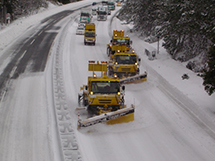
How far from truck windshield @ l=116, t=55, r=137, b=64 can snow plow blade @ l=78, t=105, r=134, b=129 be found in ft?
28.8

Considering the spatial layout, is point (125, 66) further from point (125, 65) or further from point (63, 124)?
point (63, 124)

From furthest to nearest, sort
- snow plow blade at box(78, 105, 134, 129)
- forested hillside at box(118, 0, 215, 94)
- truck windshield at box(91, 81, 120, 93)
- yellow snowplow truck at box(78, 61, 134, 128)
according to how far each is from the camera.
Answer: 1. forested hillside at box(118, 0, 215, 94)
2. truck windshield at box(91, 81, 120, 93)
3. yellow snowplow truck at box(78, 61, 134, 128)
4. snow plow blade at box(78, 105, 134, 129)

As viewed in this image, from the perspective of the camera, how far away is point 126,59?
25078 millimetres

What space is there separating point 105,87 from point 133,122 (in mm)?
2134

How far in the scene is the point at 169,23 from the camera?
29516 mm

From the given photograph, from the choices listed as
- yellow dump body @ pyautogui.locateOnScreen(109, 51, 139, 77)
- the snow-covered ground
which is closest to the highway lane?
the snow-covered ground

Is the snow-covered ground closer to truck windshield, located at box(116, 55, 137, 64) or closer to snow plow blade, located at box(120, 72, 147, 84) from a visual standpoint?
snow plow blade, located at box(120, 72, 147, 84)

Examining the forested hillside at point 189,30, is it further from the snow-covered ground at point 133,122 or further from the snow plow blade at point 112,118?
the snow plow blade at point 112,118

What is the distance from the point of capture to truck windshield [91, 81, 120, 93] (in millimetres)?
16781

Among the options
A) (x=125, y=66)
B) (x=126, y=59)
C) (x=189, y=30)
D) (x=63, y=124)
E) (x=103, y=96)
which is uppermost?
(x=189, y=30)

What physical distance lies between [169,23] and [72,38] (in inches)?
700

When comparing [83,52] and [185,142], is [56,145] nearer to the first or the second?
[185,142]

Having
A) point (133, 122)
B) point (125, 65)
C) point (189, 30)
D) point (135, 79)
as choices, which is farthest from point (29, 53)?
point (133, 122)

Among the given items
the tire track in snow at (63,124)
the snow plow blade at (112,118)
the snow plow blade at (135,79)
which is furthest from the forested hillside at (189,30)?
the tire track in snow at (63,124)
